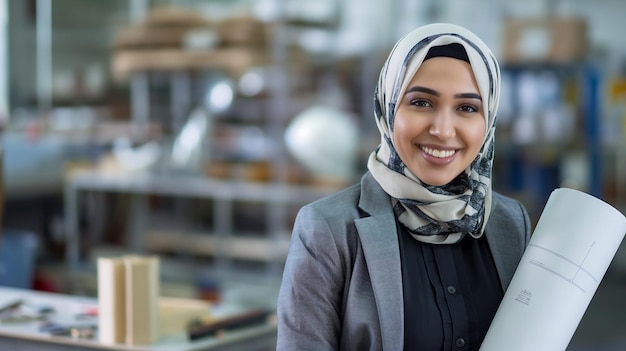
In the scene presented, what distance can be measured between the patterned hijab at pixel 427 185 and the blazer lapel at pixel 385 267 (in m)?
0.04

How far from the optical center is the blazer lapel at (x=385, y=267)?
4.93 ft

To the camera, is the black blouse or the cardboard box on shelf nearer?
the black blouse

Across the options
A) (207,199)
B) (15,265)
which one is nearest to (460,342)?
(15,265)

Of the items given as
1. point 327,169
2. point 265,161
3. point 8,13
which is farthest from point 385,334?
point 8,13

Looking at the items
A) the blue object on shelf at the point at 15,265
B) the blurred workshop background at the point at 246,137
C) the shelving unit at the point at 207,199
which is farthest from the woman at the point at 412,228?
the shelving unit at the point at 207,199

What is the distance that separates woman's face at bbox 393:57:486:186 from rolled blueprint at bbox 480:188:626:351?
8.1 inches

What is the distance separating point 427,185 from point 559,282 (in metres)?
0.28

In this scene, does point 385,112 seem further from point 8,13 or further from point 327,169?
Answer: point 8,13

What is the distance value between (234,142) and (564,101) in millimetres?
2704

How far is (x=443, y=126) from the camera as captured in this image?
4.91 ft

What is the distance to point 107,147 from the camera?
6801 mm

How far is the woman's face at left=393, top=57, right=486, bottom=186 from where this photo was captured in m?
1.50

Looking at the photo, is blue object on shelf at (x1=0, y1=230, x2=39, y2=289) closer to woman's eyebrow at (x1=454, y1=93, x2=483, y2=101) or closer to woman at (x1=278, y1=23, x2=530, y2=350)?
woman at (x1=278, y1=23, x2=530, y2=350)

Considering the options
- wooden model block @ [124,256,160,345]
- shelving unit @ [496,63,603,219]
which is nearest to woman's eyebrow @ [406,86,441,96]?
wooden model block @ [124,256,160,345]
